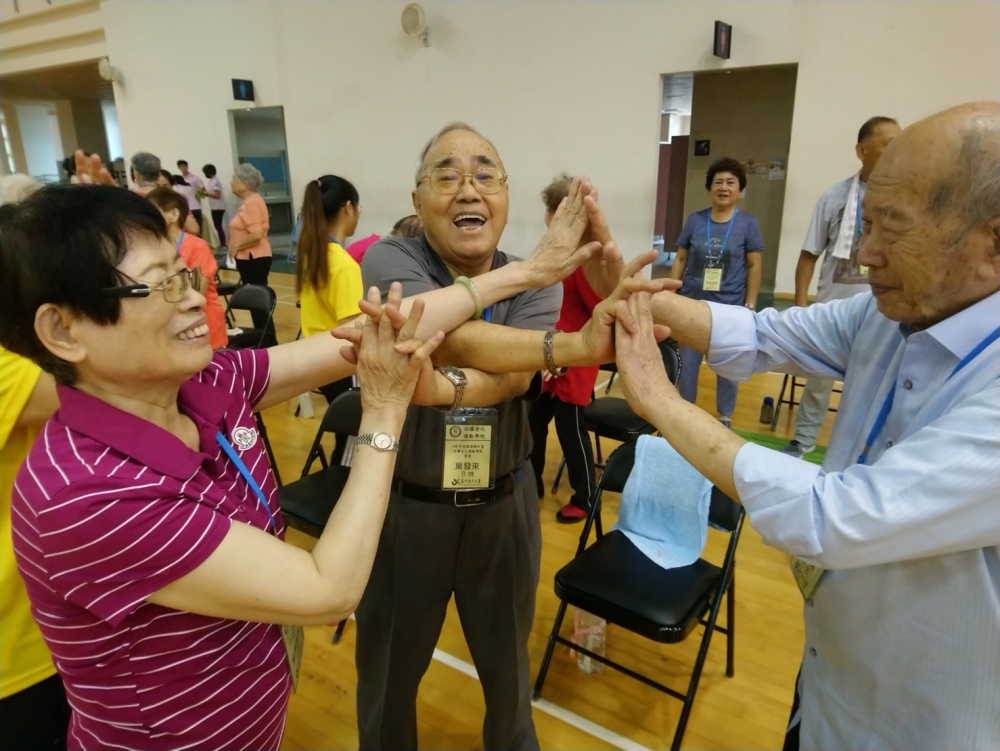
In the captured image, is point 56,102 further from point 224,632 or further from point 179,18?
point 224,632

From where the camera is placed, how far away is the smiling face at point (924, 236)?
3.19 ft

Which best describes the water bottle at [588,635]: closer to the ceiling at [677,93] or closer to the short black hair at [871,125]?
the short black hair at [871,125]

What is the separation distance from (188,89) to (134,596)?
12292mm

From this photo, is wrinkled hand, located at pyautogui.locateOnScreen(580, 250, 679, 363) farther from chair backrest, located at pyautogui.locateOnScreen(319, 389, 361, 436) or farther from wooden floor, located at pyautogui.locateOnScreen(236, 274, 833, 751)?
chair backrest, located at pyautogui.locateOnScreen(319, 389, 361, 436)

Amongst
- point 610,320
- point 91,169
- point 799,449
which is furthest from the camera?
point 91,169

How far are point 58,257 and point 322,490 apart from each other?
1915mm

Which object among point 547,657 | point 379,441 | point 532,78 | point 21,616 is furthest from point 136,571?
point 532,78

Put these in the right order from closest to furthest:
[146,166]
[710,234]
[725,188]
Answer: [725,188] < [710,234] < [146,166]

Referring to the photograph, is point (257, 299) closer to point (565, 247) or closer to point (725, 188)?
point (725, 188)

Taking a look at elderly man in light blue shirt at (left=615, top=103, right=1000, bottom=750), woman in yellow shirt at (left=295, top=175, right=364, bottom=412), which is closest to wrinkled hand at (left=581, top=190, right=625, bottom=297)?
elderly man in light blue shirt at (left=615, top=103, right=1000, bottom=750)

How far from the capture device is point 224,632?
106cm

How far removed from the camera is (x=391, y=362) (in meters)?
1.16

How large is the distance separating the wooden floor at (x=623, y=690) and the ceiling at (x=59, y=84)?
1402cm

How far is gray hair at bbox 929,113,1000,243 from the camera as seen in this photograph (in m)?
0.94
